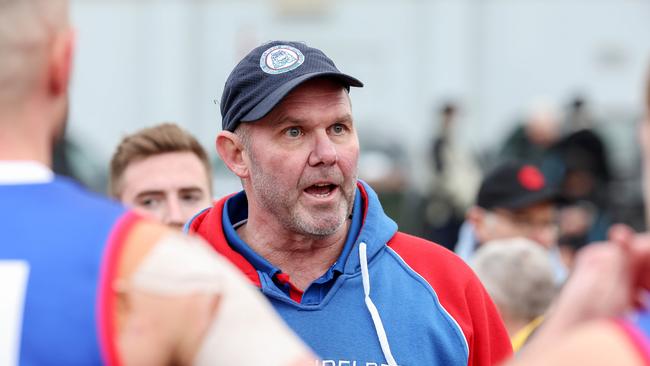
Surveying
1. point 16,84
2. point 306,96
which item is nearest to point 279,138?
point 306,96

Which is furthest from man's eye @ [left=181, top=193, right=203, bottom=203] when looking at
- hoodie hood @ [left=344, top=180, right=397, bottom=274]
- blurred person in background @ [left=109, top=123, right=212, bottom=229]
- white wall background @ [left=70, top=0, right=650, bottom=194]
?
white wall background @ [left=70, top=0, right=650, bottom=194]

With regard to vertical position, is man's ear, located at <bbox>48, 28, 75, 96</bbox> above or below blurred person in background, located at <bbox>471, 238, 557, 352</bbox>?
above

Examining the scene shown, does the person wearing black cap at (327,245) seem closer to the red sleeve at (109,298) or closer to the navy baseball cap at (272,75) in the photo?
the navy baseball cap at (272,75)

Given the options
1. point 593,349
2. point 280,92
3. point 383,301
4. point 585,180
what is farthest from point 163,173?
point 585,180

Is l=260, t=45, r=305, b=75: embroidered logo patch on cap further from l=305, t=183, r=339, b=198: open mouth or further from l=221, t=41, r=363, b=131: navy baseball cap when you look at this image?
l=305, t=183, r=339, b=198: open mouth

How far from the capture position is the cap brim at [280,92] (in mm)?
3963

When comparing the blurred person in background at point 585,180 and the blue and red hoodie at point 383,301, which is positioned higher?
the blue and red hoodie at point 383,301

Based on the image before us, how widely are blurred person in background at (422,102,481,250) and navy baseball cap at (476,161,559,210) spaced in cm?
575

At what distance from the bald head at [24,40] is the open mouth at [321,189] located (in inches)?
67.1

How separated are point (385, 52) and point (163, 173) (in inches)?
688

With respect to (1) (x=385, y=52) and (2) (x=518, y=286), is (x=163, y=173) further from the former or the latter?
(1) (x=385, y=52)

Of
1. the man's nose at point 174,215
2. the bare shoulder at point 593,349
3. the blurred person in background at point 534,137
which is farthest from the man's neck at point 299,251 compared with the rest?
the blurred person in background at point 534,137

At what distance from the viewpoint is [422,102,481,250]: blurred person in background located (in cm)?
1334

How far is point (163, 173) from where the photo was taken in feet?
17.6
